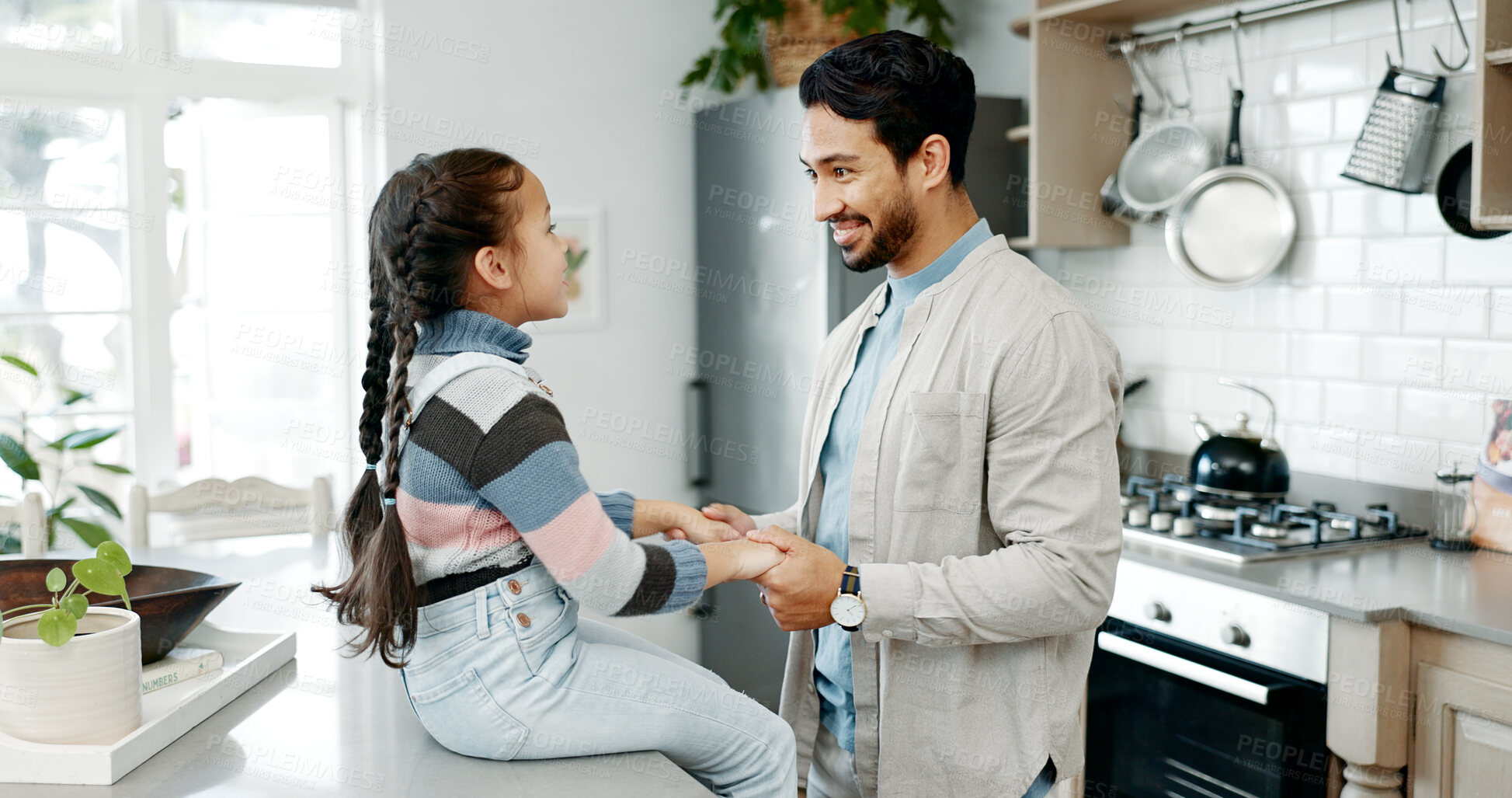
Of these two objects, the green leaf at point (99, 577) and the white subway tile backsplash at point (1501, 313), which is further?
the white subway tile backsplash at point (1501, 313)

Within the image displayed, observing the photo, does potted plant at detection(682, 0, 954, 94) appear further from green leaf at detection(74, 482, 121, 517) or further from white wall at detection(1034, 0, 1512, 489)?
green leaf at detection(74, 482, 121, 517)

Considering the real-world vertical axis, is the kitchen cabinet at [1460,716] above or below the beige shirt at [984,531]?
below

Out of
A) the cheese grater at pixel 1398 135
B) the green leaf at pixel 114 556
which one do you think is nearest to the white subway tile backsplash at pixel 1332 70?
the cheese grater at pixel 1398 135

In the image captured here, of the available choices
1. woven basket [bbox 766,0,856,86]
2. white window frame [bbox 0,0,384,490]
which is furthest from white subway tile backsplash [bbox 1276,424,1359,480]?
white window frame [bbox 0,0,384,490]

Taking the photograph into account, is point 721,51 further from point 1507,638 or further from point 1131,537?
point 1507,638

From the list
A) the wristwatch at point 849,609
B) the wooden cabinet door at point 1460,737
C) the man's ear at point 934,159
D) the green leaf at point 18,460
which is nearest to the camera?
the wristwatch at point 849,609

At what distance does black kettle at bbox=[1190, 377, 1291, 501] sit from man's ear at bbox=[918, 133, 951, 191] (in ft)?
3.78

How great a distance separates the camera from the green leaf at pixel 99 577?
100cm

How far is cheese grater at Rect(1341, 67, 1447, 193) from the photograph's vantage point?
6.80ft

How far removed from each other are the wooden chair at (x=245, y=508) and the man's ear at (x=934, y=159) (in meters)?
1.58

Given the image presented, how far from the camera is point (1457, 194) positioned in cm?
204

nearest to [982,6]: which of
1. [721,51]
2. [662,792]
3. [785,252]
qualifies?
[721,51]

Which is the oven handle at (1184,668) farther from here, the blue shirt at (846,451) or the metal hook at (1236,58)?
the metal hook at (1236,58)

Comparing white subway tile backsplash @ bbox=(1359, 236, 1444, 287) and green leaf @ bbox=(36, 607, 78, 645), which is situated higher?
white subway tile backsplash @ bbox=(1359, 236, 1444, 287)
